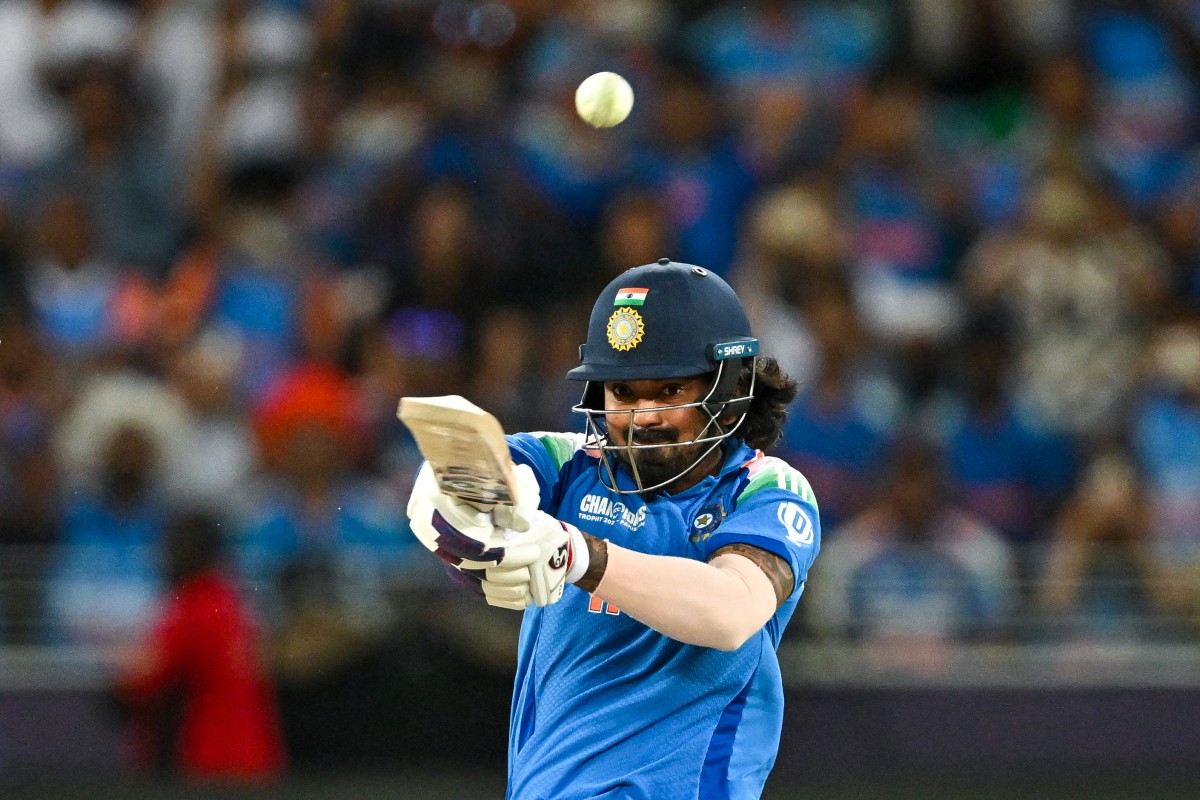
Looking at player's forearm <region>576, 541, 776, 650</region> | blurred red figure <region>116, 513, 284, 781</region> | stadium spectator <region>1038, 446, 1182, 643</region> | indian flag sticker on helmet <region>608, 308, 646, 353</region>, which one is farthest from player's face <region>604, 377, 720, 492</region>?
stadium spectator <region>1038, 446, 1182, 643</region>

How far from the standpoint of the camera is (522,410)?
9.40 metres

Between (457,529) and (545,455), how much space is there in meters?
1.04

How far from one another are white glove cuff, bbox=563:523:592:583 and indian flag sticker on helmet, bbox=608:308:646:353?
808mm

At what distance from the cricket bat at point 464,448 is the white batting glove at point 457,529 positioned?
3cm

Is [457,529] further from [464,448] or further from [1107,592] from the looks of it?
[1107,592]

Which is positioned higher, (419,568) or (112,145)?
(112,145)

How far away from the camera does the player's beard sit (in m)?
4.51

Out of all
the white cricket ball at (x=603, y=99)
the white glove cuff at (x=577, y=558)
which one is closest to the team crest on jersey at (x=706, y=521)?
the white glove cuff at (x=577, y=558)

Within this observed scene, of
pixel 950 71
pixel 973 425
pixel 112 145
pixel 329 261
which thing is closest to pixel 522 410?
pixel 329 261

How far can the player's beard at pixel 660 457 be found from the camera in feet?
14.8

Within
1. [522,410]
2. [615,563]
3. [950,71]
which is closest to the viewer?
[615,563]

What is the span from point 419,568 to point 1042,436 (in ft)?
12.8

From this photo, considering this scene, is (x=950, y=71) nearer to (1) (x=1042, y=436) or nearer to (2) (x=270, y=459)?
(1) (x=1042, y=436)

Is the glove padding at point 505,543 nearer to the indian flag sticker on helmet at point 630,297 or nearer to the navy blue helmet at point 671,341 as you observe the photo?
the navy blue helmet at point 671,341
